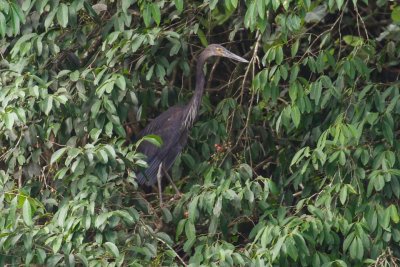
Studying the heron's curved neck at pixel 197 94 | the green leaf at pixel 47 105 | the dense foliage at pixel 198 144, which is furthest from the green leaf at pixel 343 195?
the heron's curved neck at pixel 197 94

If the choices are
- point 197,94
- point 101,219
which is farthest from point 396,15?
point 101,219

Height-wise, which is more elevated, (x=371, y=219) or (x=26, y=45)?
(x=26, y=45)

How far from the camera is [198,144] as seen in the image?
21.8ft

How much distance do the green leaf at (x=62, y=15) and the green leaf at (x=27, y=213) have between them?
115 centimetres

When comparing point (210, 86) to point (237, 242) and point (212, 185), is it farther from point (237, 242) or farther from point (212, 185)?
point (212, 185)

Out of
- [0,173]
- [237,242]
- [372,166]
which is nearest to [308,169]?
[372,166]

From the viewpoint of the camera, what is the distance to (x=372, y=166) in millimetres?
5484

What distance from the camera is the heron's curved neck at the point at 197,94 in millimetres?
6605

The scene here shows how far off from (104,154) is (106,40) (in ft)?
3.16

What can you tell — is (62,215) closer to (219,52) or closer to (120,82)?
(120,82)

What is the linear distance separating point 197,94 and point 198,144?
30 centimetres

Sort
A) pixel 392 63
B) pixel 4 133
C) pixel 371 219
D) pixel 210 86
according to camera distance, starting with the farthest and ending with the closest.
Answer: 1. pixel 210 86
2. pixel 392 63
3. pixel 4 133
4. pixel 371 219

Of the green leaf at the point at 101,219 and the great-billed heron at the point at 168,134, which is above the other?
the green leaf at the point at 101,219

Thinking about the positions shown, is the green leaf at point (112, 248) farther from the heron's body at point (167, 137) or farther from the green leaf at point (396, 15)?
the green leaf at point (396, 15)
